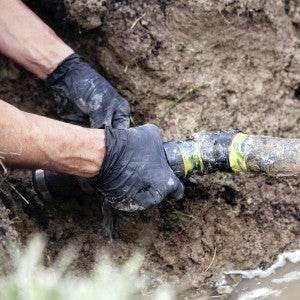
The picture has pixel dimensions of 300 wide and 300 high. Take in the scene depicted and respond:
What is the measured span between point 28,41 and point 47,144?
69 centimetres

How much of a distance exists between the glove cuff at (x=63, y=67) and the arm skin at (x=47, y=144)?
45 centimetres

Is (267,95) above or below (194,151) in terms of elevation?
below

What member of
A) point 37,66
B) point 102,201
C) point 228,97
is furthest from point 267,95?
point 37,66

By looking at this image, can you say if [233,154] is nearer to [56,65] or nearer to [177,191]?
[177,191]

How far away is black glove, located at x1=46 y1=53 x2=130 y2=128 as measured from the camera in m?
2.30

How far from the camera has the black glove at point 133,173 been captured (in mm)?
2033

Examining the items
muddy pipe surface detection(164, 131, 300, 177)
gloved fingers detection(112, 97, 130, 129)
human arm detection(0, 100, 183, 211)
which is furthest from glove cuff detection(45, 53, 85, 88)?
muddy pipe surface detection(164, 131, 300, 177)

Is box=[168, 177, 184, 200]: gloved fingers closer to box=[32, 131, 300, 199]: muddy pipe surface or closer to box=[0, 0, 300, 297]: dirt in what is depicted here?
box=[32, 131, 300, 199]: muddy pipe surface

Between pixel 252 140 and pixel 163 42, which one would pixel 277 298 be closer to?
pixel 252 140

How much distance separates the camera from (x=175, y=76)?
2527 mm

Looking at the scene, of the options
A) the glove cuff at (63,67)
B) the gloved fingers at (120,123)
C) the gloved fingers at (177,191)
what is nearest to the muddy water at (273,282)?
the gloved fingers at (177,191)

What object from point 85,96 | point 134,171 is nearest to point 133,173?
point 134,171

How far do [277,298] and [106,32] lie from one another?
1.51m

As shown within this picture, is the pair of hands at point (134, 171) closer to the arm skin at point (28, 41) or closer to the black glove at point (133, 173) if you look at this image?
the black glove at point (133, 173)
